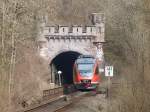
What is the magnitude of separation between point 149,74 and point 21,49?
57.1 ft

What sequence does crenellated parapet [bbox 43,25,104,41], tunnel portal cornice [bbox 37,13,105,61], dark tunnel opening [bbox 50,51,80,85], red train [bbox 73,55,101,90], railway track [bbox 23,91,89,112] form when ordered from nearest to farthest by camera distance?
1. railway track [bbox 23,91,89,112]
2. red train [bbox 73,55,101,90]
3. tunnel portal cornice [bbox 37,13,105,61]
4. crenellated parapet [bbox 43,25,104,41]
5. dark tunnel opening [bbox 50,51,80,85]

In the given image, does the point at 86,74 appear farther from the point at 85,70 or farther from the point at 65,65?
the point at 65,65

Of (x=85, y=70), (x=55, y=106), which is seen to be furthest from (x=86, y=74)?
(x=55, y=106)

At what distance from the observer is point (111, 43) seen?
195 feet

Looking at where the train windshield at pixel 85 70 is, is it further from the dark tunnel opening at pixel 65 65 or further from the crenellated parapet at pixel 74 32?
the dark tunnel opening at pixel 65 65

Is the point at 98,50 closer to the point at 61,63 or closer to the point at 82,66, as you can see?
the point at 61,63

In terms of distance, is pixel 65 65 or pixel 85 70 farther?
pixel 65 65

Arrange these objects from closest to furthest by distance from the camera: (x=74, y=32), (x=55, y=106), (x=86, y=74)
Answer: (x=55, y=106) < (x=86, y=74) < (x=74, y=32)

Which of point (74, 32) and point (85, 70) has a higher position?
point (74, 32)

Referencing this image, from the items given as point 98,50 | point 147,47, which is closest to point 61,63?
point 98,50

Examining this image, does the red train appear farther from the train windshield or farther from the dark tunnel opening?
the dark tunnel opening

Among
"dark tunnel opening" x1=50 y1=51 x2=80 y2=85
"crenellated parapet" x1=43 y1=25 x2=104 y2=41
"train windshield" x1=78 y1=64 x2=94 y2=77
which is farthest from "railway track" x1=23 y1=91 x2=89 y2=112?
"dark tunnel opening" x1=50 y1=51 x2=80 y2=85

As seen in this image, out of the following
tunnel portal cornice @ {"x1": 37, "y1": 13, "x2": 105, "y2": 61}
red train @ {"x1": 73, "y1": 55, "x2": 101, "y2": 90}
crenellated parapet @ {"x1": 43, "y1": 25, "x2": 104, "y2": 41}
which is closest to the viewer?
red train @ {"x1": 73, "y1": 55, "x2": 101, "y2": 90}

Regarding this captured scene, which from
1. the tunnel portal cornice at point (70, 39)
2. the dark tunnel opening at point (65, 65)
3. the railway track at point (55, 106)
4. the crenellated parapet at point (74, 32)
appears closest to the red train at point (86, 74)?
the railway track at point (55, 106)
